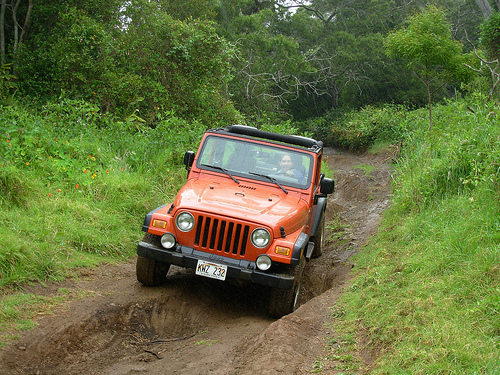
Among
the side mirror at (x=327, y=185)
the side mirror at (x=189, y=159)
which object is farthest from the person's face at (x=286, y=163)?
the side mirror at (x=189, y=159)

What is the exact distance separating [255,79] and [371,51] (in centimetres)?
983

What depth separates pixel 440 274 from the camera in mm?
4688

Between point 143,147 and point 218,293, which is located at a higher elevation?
point 143,147

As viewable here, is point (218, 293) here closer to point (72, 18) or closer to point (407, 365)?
point (407, 365)

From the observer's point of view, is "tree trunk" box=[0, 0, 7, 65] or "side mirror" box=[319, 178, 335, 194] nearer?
"side mirror" box=[319, 178, 335, 194]

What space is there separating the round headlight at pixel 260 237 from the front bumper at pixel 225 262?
21 centimetres

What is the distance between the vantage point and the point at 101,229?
269 inches

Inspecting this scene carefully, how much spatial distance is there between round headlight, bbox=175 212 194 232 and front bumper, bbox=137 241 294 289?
0.63 feet

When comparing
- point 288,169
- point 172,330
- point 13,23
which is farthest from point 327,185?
point 13,23

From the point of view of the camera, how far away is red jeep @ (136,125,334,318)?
4.79m

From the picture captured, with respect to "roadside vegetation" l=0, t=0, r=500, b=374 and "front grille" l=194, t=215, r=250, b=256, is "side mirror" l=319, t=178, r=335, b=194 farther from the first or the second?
"front grille" l=194, t=215, r=250, b=256

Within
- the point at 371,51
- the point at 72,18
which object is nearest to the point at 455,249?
the point at 72,18

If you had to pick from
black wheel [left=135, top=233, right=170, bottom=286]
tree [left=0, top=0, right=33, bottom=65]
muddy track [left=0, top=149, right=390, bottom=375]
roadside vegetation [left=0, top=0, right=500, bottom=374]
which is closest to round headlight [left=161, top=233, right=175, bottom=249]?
black wheel [left=135, top=233, right=170, bottom=286]

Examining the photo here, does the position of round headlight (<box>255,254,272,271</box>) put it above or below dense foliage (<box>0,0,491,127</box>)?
below
